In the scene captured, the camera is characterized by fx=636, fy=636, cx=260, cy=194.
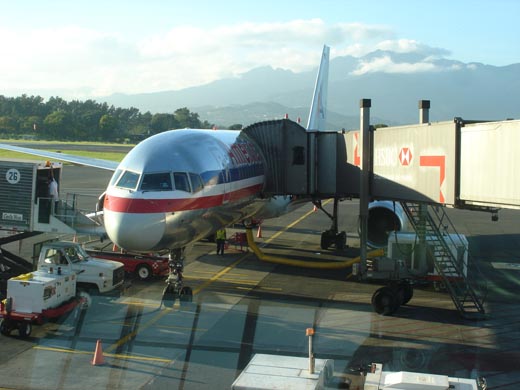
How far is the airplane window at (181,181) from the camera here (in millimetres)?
16562

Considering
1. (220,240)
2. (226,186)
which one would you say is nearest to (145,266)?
(226,186)

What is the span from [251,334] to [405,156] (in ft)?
23.6

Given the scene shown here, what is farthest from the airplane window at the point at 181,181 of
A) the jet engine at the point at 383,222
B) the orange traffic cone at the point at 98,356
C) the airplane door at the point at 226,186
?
the jet engine at the point at 383,222

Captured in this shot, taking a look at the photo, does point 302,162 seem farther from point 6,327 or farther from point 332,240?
point 6,327

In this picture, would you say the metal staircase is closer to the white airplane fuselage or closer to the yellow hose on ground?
the yellow hose on ground

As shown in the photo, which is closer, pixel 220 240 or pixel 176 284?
pixel 176 284

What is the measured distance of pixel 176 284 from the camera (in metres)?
18.0

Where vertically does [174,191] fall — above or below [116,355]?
above

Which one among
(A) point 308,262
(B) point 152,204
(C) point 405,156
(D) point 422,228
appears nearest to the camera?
(B) point 152,204

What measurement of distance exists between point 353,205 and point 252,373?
1716 inches

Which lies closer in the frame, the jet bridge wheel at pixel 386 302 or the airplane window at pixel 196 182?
the airplane window at pixel 196 182

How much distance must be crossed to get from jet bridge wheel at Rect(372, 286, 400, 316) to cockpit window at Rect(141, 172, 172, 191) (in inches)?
268

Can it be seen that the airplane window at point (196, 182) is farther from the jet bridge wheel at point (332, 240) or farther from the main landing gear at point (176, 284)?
the jet bridge wheel at point (332, 240)

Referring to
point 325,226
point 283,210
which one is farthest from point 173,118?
point 283,210
